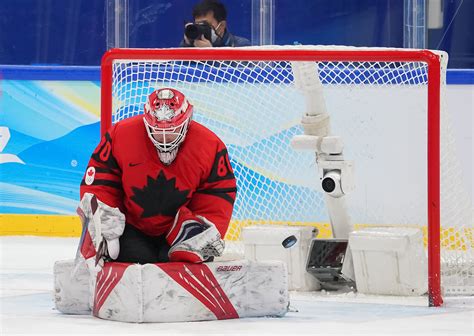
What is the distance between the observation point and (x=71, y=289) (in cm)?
449

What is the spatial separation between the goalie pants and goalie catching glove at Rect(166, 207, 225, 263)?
0.22 ft

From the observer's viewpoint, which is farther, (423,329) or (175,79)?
(175,79)

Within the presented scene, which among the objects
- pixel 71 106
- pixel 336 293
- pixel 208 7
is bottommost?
pixel 336 293

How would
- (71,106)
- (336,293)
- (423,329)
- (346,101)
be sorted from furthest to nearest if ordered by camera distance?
(71,106) → (346,101) → (336,293) → (423,329)

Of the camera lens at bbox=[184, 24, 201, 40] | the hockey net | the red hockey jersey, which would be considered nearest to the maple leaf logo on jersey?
the red hockey jersey

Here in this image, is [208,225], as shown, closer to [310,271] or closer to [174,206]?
[174,206]

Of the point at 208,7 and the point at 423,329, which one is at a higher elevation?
the point at 208,7

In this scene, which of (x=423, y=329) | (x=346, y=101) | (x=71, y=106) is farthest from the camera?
(x=71, y=106)

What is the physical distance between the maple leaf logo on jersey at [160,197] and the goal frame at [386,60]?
60cm

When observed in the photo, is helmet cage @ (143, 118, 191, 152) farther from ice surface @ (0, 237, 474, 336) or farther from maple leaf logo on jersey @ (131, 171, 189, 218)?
A: ice surface @ (0, 237, 474, 336)

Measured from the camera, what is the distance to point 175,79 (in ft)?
20.4

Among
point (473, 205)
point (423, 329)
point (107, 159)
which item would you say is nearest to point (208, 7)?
point (473, 205)

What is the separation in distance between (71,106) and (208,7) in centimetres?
87

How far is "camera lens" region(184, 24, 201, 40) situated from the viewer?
642 centimetres
